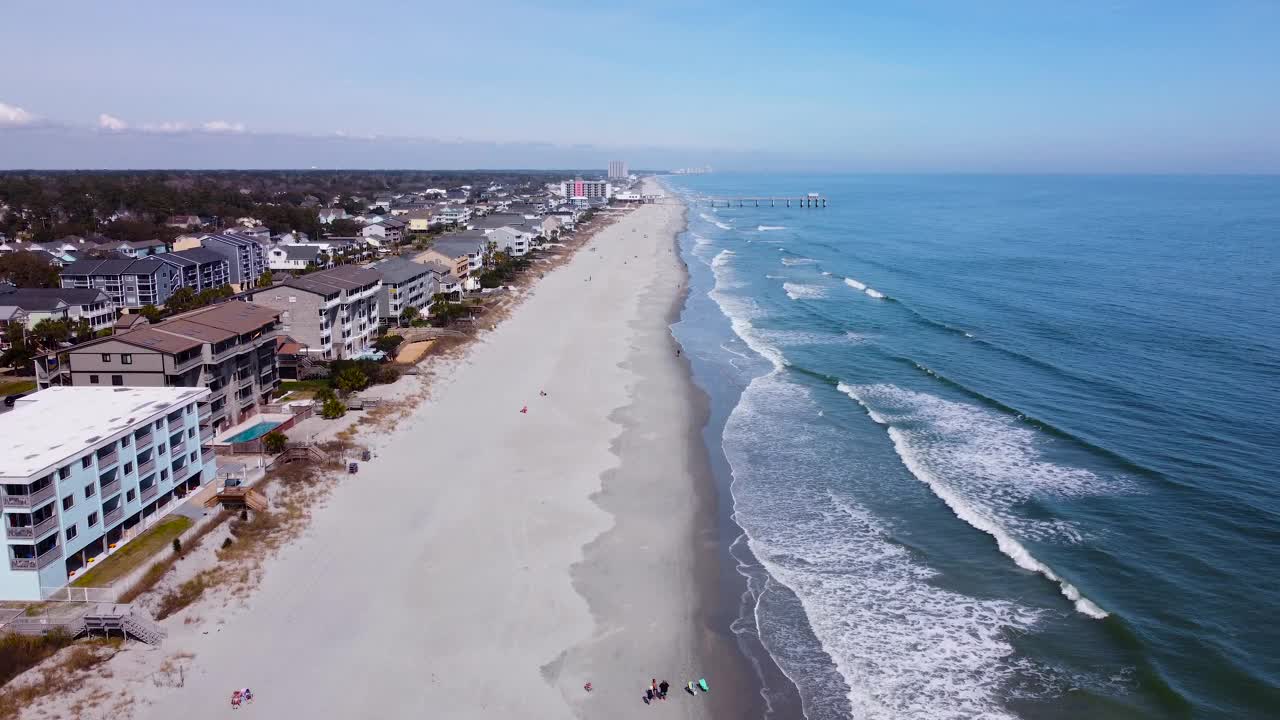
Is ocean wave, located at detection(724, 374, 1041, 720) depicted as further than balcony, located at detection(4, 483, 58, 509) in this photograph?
No

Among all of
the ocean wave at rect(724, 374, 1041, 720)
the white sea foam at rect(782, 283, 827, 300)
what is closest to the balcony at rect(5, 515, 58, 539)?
the ocean wave at rect(724, 374, 1041, 720)

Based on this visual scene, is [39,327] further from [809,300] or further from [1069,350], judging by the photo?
[1069,350]

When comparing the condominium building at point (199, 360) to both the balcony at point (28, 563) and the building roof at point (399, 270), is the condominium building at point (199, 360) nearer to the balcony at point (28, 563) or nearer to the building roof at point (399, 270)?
the balcony at point (28, 563)

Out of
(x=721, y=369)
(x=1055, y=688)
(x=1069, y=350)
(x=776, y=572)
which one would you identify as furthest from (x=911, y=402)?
(x=1055, y=688)

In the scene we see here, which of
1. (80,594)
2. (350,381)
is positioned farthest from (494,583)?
(350,381)

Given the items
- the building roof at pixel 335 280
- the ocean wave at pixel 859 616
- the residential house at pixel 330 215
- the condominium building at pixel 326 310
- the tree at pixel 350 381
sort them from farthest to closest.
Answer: the residential house at pixel 330 215
the building roof at pixel 335 280
the condominium building at pixel 326 310
the tree at pixel 350 381
the ocean wave at pixel 859 616

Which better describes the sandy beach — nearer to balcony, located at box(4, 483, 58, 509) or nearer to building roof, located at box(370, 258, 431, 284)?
balcony, located at box(4, 483, 58, 509)

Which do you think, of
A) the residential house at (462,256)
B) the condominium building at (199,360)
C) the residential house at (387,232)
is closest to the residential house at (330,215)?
the residential house at (387,232)
